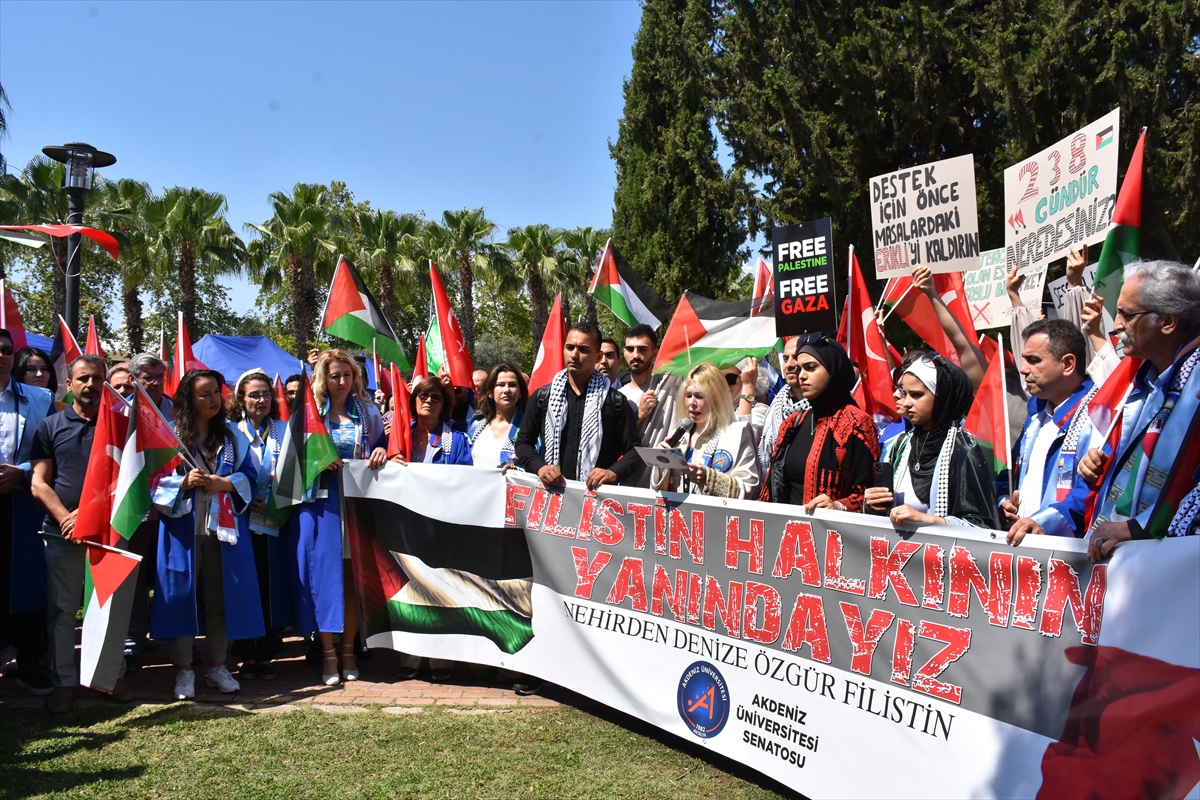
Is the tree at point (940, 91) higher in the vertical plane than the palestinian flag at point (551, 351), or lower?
higher

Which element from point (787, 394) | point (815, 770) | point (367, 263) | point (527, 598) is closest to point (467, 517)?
point (527, 598)

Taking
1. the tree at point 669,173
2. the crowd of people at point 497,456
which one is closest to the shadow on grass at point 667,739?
the crowd of people at point 497,456

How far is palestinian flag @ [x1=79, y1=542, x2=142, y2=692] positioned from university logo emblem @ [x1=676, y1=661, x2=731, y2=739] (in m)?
3.06

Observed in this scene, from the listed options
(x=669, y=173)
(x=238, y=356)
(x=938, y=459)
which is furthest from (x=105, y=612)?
(x=669, y=173)

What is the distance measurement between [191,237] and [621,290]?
2504 centimetres

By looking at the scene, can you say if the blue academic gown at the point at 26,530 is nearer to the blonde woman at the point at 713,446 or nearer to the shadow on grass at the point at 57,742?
the shadow on grass at the point at 57,742

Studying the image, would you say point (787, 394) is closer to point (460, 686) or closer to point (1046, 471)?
point (1046, 471)

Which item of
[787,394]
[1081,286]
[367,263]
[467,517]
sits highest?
[367,263]

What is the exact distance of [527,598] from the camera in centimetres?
526

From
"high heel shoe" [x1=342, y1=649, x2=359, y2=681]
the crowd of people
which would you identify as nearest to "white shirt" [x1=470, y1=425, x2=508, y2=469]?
the crowd of people

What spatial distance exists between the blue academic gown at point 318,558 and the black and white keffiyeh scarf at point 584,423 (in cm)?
158

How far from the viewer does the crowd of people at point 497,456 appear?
144 inches

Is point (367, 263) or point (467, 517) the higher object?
point (367, 263)

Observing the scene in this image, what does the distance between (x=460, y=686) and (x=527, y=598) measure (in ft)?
2.76
